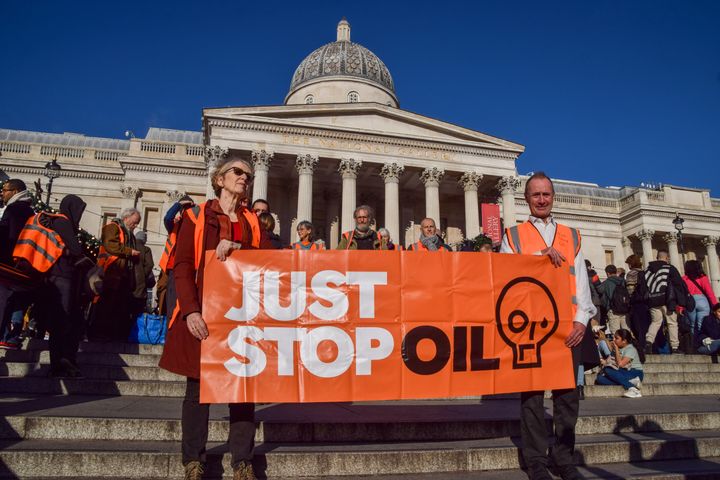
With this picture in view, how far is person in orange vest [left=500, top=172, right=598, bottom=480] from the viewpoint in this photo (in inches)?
141

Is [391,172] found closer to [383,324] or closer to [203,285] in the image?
[383,324]

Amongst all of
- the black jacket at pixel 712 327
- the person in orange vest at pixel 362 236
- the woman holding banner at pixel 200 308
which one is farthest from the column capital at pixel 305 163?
the woman holding banner at pixel 200 308

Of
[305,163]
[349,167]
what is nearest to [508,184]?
[349,167]

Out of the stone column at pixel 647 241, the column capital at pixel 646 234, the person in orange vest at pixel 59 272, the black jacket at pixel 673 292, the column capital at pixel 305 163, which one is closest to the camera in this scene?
the person in orange vest at pixel 59 272

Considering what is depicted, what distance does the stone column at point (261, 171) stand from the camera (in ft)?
87.1

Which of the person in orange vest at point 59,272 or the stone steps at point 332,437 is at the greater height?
the person in orange vest at point 59,272

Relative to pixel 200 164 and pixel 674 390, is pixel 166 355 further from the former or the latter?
pixel 200 164

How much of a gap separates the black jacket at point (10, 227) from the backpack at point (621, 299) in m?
10.8

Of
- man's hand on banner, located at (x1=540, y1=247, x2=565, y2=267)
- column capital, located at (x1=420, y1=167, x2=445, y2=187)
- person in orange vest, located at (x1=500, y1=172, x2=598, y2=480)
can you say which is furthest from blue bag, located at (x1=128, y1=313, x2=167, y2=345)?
column capital, located at (x1=420, y1=167, x2=445, y2=187)

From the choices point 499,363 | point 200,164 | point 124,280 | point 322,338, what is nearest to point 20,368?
point 124,280

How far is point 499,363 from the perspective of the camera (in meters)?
4.02

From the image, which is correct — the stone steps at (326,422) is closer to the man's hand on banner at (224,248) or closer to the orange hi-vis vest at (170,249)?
the orange hi-vis vest at (170,249)

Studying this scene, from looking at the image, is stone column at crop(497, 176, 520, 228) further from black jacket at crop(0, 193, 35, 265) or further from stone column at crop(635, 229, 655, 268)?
black jacket at crop(0, 193, 35, 265)

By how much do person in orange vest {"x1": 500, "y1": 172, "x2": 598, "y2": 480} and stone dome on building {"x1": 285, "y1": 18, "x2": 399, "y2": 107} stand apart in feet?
114
